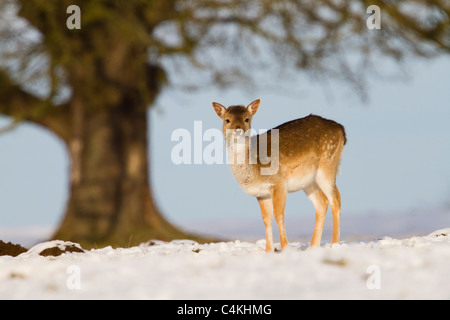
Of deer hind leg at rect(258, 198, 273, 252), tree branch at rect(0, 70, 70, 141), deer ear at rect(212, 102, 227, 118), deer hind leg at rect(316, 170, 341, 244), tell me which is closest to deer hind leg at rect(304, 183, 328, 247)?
deer hind leg at rect(316, 170, 341, 244)

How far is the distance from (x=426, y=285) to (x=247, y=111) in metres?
3.40

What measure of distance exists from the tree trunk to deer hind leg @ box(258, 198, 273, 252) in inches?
294

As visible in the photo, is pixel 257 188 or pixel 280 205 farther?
pixel 257 188

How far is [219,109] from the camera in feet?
26.3

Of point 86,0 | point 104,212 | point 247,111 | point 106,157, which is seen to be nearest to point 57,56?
point 86,0

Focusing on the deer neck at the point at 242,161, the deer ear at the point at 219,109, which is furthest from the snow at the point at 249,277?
the deer ear at the point at 219,109

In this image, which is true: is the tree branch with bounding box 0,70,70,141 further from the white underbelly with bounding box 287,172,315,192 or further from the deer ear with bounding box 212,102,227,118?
the white underbelly with bounding box 287,172,315,192

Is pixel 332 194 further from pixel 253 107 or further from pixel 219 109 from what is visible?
pixel 219 109

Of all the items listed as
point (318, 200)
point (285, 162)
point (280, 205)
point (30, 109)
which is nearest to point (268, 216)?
point (280, 205)

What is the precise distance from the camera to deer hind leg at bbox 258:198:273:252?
7955 mm

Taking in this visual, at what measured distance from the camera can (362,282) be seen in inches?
206

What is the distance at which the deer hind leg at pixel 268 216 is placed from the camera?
7.96 meters

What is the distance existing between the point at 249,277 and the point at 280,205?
2406 millimetres

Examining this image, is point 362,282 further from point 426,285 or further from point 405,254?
point 405,254
